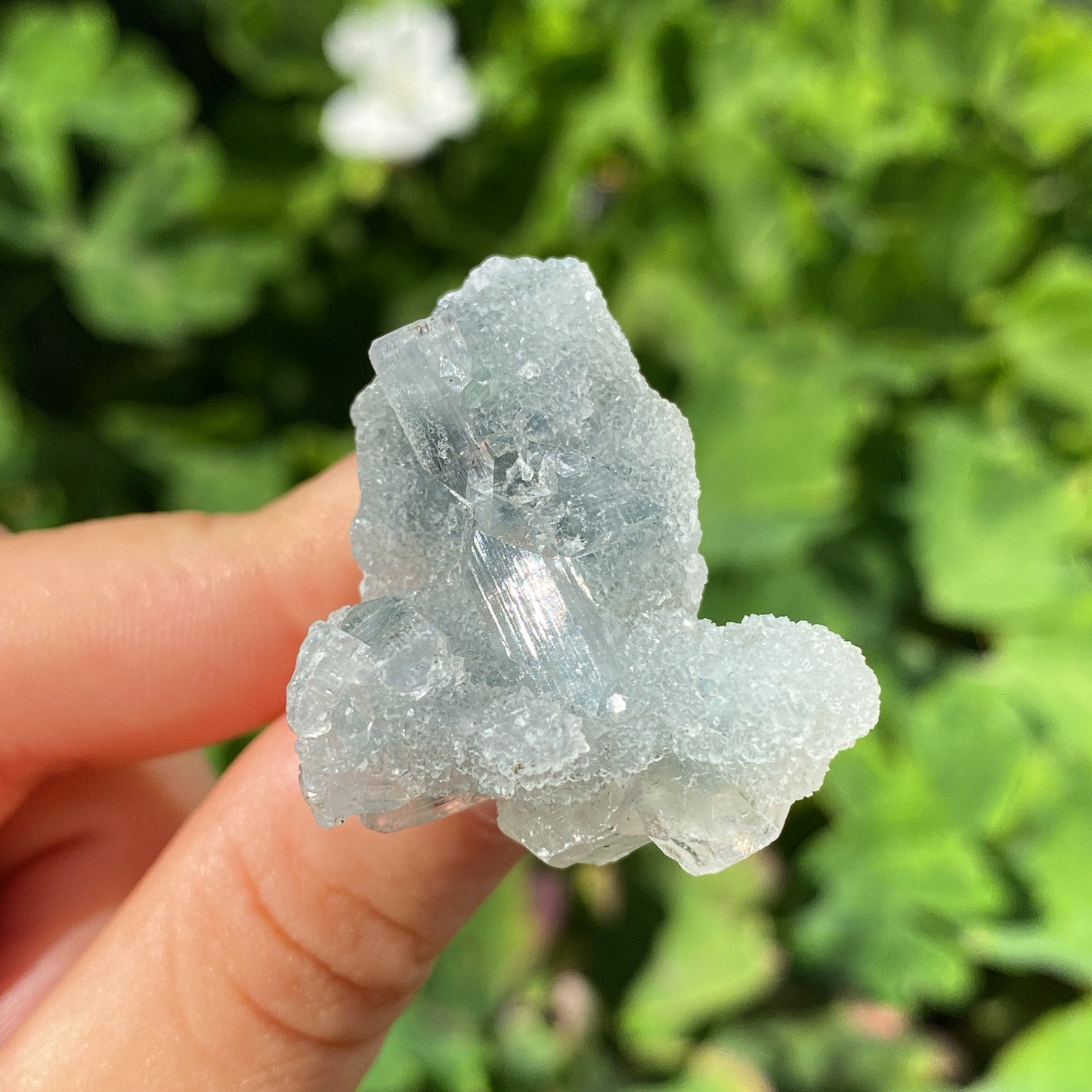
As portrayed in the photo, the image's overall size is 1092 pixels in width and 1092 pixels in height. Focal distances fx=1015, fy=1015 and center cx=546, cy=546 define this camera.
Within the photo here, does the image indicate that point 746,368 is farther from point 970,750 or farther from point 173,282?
point 173,282

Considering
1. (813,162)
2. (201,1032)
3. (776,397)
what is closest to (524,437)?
(201,1032)

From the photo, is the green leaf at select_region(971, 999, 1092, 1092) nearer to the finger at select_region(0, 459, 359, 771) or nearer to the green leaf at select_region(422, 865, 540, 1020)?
the green leaf at select_region(422, 865, 540, 1020)

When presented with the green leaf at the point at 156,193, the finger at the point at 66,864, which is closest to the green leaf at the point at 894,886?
the finger at the point at 66,864

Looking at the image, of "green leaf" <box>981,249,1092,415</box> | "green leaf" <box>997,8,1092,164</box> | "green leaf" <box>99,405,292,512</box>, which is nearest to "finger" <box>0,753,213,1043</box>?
"green leaf" <box>99,405,292,512</box>

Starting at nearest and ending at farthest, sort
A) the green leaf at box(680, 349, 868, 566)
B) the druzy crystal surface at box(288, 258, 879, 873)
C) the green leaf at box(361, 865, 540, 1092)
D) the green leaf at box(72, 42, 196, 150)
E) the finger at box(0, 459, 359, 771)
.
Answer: the druzy crystal surface at box(288, 258, 879, 873) < the finger at box(0, 459, 359, 771) < the green leaf at box(361, 865, 540, 1092) < the green leaf at box(680, 349, 868, 566) < the green leaf at box(72, 42, 196, 150)

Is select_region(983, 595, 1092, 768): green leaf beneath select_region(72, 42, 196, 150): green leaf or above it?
beneath

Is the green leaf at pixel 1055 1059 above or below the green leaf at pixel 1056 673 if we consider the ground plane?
below

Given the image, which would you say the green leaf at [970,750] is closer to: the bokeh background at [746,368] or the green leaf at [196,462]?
the bokeh background at [746,368]

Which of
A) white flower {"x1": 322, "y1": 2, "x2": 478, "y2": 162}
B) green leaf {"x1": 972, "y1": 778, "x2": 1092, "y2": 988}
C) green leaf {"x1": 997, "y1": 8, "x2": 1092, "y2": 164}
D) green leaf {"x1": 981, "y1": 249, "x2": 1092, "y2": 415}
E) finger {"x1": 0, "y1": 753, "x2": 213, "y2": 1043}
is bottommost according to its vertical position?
green leaf {"x1": 972, "y1": 778, "x2": 1092, "y2": 988}
